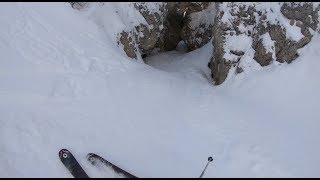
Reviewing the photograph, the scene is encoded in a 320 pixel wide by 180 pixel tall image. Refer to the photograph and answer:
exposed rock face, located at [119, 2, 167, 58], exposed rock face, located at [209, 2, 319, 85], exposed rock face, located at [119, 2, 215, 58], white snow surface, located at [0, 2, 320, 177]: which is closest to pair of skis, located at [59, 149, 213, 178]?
white snow surface, located at [0, 2, 320, 177]

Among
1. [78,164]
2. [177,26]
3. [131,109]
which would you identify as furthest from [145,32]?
[78,164]

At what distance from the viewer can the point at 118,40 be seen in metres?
14.5

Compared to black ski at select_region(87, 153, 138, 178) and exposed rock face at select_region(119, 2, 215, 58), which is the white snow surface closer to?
black ski at select_region(87, 153, 138, 178)

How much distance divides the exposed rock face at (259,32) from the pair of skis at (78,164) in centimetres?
599

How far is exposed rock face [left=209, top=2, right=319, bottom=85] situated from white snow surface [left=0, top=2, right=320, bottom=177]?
17.0 inches

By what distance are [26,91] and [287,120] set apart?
7732 mm

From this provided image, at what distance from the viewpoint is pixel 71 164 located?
8.96 meters

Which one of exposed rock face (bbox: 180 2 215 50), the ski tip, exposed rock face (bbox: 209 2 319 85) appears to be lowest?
exposed rock face (bbox: 180 2 215 50)

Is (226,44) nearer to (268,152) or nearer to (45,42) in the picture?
(268,152)

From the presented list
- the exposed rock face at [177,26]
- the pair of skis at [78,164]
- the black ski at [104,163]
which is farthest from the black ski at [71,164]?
the exposed rock face at [177,26]

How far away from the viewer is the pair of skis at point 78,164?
8.79m

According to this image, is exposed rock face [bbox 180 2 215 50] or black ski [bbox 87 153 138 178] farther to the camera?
exposed rock face [bbox 180 2 215 50]

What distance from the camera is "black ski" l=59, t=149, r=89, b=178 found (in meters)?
8.76

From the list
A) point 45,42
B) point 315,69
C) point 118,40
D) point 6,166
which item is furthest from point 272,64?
point 6,166
